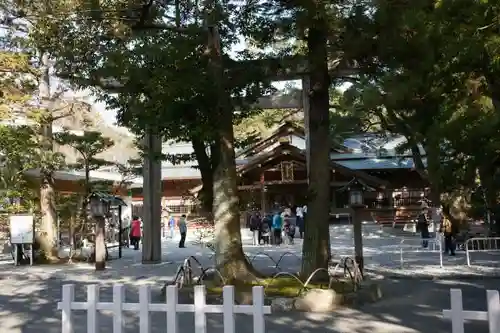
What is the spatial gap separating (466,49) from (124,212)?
2403 centimetres

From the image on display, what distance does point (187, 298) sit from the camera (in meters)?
9.52

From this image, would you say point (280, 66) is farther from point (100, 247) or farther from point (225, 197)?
point (100, 247)

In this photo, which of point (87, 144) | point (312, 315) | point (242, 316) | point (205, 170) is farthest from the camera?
point (87, 144)

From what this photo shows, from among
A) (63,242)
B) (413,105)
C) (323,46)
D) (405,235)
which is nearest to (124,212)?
(63,242)

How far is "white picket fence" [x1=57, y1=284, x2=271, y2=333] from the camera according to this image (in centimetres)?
425

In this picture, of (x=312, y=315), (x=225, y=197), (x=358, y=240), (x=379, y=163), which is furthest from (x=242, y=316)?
(x=379, y=163)

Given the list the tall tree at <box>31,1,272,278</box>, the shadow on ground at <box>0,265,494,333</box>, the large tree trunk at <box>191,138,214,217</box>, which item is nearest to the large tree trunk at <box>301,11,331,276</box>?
the tall tree at <box>31,1,272,278</box>

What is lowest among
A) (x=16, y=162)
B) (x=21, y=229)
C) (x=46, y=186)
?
(x=21, y=229)

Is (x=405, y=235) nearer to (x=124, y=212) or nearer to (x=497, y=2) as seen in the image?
(x=124, y=212)

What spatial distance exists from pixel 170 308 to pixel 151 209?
1318 cm

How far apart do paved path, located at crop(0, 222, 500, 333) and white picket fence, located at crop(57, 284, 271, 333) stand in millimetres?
2650

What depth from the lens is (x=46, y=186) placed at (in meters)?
18.5

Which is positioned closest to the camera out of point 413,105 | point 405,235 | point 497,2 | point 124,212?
point 497,2

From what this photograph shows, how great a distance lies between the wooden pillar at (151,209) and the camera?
16.9 m
